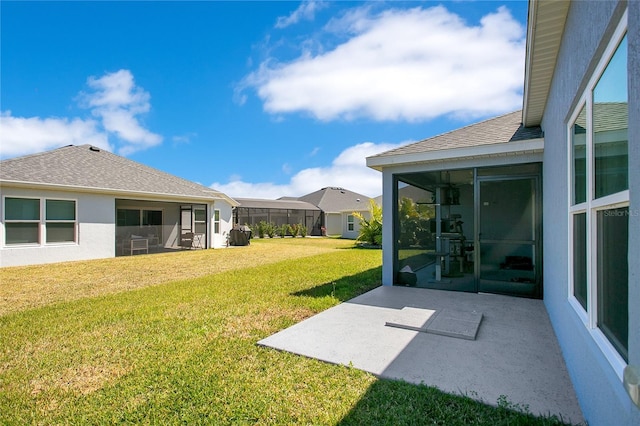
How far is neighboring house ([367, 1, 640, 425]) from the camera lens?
168 centimetres

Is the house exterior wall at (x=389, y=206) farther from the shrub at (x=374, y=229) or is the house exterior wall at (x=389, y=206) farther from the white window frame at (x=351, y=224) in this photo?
the white window frame at (x=351, y=224)

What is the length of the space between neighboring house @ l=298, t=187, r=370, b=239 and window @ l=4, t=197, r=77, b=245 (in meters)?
19.0

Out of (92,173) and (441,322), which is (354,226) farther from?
(441,322)

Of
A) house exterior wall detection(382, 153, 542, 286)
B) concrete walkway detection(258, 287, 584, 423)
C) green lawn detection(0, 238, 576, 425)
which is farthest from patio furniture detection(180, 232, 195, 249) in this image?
concrete walkway detection(258, 287, 584, 423)

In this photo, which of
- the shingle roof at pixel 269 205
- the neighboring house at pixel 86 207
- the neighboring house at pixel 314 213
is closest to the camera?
the neighboring house at pixel 86 207

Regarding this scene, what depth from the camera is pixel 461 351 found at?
12.5ft

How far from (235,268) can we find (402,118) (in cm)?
1094

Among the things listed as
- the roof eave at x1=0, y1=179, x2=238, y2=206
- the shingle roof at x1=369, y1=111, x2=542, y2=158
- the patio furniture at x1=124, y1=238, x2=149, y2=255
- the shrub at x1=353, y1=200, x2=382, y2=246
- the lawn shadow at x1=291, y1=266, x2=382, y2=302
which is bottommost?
the lawn shadow at x1=291, y1=266, x2=382, y2=302

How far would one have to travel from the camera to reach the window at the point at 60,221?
464 inches

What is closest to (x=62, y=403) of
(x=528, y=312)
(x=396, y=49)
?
(x=528, y=312)

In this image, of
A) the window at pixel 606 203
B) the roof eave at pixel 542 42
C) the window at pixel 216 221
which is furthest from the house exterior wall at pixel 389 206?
the window at pixel 216 221

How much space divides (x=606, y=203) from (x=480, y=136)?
5.65 meters

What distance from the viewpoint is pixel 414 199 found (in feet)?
26.5

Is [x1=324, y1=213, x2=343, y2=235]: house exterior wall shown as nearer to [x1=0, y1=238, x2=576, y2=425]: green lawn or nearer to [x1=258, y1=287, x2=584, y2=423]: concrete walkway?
[x1=0, y1=238, x2=576, y2=425]: green lawn
